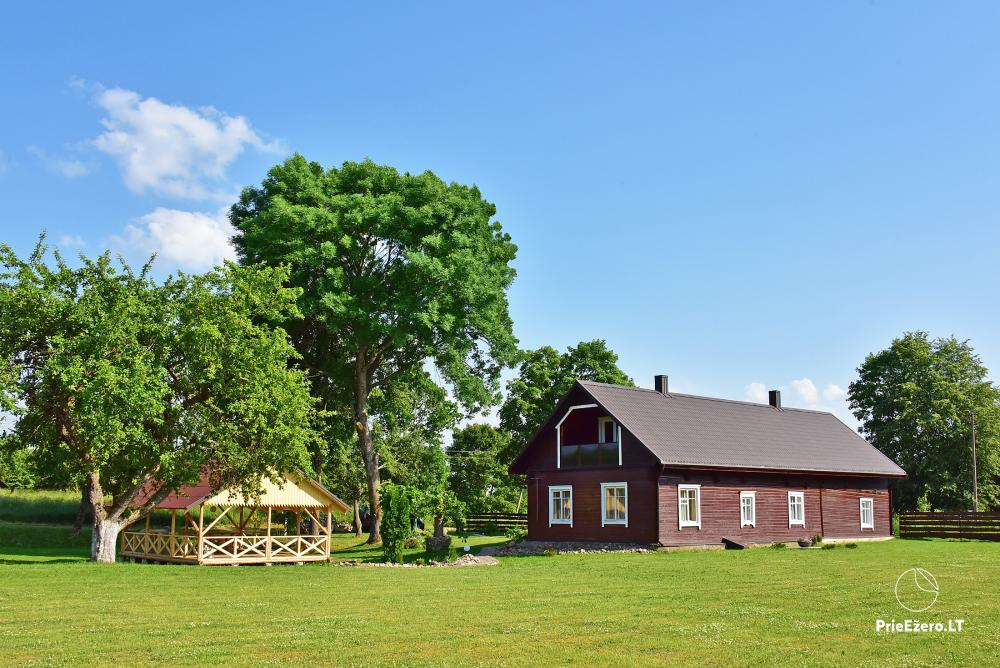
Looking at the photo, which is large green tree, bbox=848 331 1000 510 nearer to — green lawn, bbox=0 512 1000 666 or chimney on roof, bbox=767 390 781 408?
chimney on roof, bbox=767 390 781 408

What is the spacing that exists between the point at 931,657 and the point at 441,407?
103ft

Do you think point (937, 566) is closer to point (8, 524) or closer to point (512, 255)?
point (512, 255)

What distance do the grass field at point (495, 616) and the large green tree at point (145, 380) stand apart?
13.6 ft

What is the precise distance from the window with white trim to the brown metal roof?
57.0 inches

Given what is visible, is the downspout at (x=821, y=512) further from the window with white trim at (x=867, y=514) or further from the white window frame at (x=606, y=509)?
the white window frame at (x=606, y=509)

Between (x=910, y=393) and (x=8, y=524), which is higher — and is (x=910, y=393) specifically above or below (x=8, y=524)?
above

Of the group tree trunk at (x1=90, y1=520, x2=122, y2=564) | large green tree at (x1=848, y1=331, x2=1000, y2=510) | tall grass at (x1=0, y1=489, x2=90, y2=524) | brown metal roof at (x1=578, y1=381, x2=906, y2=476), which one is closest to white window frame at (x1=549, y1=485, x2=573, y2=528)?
brown metal roof at (x1=578, y1=381, x2=906, y2=476)

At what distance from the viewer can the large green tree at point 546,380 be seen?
54.5 metres

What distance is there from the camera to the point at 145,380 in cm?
2641

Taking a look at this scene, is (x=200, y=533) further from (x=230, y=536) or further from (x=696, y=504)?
(x=696, y=504)

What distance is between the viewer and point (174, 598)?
17.3 m

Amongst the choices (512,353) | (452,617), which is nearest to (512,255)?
(512,353)

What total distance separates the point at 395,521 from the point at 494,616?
1622cm

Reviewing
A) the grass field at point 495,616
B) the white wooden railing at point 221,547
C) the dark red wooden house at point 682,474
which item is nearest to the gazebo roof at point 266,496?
the white wooden railing at point 221,547
